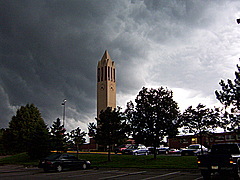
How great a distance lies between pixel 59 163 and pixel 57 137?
43.6ft

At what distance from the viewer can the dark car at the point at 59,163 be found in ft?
62.7

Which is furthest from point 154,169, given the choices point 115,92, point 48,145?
point 115,92

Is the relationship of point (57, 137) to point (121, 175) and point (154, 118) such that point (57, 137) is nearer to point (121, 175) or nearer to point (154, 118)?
point (154, 118)

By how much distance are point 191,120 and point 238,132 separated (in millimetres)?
8186

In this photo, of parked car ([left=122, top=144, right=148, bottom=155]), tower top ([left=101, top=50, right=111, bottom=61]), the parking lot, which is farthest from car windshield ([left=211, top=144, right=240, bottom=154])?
tower top ([left=101, top=50, right=111, bottom=61])

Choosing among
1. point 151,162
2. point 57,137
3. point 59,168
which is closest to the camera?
point 59,168

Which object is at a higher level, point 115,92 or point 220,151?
point 115,92

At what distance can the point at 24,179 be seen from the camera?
15195mm

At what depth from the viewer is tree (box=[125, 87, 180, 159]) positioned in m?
26.1

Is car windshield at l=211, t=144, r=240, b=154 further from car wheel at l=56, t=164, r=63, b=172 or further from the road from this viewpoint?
car wheel at l=56, t=164, r=63, b=172

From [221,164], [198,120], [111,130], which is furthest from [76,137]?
[221,164]

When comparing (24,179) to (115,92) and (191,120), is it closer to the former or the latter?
(191,120)

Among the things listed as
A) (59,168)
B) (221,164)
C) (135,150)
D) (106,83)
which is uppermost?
(106,83)

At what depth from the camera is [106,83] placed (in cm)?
8062
